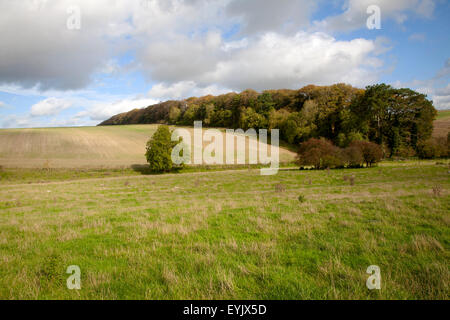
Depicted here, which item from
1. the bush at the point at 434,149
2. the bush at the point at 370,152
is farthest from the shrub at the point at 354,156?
the bush at the point at 434,149

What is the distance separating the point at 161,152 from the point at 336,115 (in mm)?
53262

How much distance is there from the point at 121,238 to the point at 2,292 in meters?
2.77

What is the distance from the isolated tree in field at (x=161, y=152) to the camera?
44.2 metres

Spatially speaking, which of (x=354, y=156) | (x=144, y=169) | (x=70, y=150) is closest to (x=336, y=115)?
(x=354, y=156)

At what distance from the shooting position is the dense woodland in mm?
51875

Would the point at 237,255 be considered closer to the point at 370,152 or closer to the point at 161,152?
the point at 370,152

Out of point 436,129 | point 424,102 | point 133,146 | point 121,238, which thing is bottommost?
point 121,238

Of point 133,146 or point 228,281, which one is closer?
point 228,281

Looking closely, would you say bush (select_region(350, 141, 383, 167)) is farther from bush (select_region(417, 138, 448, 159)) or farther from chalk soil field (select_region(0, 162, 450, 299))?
chalk soil field (select_region(0, 162, 450, 299))

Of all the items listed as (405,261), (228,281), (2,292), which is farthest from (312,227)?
(2,292)

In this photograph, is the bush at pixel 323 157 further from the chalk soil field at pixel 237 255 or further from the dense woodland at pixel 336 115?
the chalk soil field at pixel 237 255

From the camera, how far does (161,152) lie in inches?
1759

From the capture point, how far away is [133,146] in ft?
210
